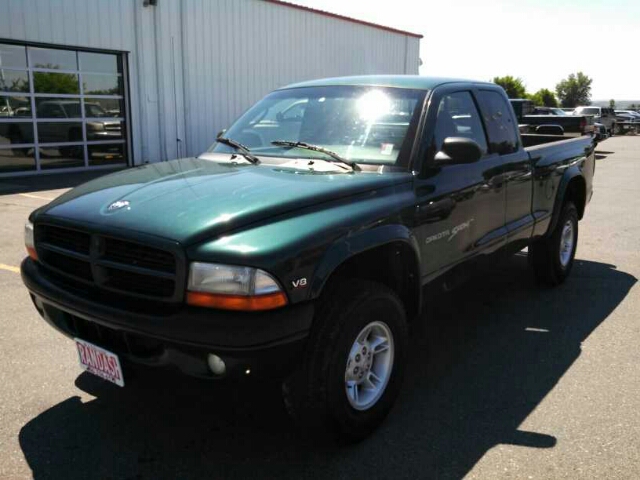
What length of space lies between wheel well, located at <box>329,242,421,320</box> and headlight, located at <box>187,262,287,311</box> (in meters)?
0.62

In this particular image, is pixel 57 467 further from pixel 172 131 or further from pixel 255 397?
pixel 172 131

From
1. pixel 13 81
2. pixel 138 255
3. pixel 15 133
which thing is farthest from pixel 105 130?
pixel 138 255

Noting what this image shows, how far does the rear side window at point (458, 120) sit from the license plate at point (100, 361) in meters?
2.15

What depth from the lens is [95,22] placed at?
1374cm

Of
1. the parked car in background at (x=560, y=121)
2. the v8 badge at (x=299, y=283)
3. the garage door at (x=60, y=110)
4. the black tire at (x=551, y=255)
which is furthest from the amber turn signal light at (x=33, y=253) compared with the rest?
the garage door at (x=60, y=110)

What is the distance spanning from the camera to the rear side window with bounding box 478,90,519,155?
14.5 feet

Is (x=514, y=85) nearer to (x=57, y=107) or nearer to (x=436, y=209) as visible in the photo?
(x=57, y=107)

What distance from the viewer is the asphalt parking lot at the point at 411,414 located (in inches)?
110

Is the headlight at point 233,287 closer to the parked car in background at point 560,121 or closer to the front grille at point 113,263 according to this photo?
the front grille at point 113,263

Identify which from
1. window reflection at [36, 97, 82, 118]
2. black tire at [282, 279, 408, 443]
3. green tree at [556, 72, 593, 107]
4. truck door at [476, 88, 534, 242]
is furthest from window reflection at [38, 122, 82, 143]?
green tree at [556, 72, 593, 107]

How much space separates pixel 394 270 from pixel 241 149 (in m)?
1.34

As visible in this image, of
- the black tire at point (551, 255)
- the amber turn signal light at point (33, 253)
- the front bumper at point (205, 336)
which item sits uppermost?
the amber turn signal light at point (33, 253)

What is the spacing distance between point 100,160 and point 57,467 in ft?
42.5

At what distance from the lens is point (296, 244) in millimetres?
2543
